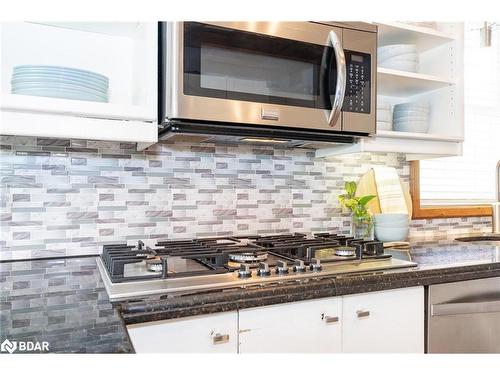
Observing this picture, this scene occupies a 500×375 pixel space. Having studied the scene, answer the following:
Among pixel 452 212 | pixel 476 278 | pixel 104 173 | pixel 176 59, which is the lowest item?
pixel 476 278

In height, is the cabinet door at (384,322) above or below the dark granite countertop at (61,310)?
below

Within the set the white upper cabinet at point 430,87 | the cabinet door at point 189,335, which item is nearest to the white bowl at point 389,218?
the white upper cabinet at point 430,87

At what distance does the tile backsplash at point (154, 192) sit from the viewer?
1.42 metres

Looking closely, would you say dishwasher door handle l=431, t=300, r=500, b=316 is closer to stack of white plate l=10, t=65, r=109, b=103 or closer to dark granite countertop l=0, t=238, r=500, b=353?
dark granite countertop l=0, t=238, r=500, b=353

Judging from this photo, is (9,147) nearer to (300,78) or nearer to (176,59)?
(176,59)

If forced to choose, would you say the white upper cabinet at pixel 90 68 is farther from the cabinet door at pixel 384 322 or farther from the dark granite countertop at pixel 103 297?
the cabinet door at pixel 384 322

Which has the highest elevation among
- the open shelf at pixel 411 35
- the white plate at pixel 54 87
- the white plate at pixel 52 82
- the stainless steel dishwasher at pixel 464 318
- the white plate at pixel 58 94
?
the open shelf at pixel 411 35

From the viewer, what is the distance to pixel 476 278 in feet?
4.48

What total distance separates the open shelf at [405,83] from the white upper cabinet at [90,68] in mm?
998

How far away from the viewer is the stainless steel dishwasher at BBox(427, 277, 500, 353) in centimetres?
129

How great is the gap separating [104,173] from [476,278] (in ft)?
4.68

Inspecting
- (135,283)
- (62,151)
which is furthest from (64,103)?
(135,283)

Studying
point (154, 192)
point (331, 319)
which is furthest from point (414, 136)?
point (154, 192)

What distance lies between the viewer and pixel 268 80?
1.42 metres
